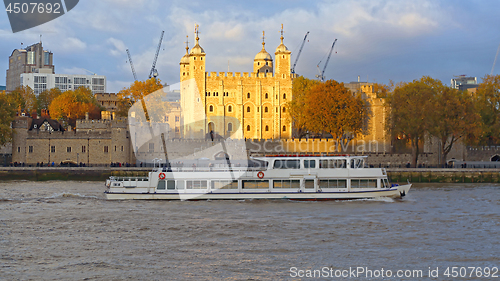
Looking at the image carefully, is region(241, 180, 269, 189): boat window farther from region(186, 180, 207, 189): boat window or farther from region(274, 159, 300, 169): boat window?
region(186, 180, 207, 189): boat window

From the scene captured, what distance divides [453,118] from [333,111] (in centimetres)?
1447

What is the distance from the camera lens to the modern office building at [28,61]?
162 metres

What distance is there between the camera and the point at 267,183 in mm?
37375

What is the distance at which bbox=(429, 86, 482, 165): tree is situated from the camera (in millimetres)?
61062

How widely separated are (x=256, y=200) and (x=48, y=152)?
35.3 meters

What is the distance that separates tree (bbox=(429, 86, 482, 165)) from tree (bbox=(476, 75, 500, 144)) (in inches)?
208

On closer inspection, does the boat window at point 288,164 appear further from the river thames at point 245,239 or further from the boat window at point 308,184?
the river thames at point 245,239

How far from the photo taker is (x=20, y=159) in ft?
211

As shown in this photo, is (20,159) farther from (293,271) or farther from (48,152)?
(293,271)

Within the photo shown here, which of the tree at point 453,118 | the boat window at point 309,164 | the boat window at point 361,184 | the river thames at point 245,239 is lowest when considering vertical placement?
the river thames at point 245,239

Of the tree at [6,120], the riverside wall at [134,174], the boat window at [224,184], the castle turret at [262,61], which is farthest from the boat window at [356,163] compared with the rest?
the castle turret at [262,61]

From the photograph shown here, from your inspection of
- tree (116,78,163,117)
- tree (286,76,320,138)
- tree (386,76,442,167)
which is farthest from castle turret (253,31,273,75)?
tree (386,76,442,167)

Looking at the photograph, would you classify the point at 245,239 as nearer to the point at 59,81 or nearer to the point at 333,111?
the point at 333,111

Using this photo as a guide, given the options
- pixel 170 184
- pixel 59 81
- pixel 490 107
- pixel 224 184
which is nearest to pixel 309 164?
pixel 224 184
